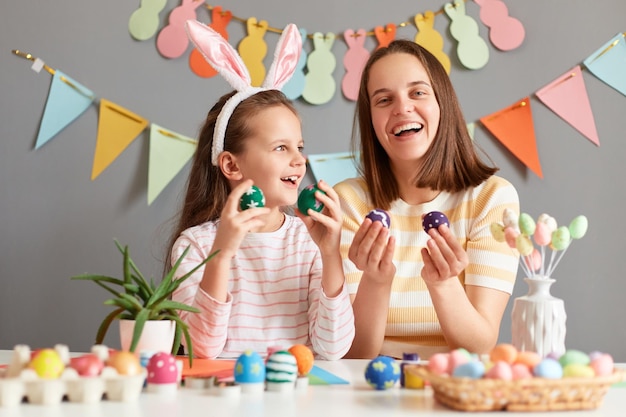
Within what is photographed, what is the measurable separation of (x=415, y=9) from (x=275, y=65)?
0.67 meters

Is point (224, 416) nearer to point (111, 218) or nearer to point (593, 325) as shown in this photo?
point (111, 218)

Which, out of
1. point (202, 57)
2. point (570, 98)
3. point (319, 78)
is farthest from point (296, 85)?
point (570, 98)

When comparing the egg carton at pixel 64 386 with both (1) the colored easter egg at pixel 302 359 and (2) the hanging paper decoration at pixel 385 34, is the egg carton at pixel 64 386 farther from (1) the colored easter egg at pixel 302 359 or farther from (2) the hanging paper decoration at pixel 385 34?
(2) the hanging paper decoration at pixel 385 34

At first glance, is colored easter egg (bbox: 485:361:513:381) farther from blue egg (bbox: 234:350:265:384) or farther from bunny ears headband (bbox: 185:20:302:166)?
bunny ears headband (bbox: 185:20:302:166)

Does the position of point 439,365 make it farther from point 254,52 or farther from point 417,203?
point 254,52

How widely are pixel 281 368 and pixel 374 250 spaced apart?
38cm

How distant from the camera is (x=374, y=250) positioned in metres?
1.21

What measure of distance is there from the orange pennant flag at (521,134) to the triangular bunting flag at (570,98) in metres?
0.07

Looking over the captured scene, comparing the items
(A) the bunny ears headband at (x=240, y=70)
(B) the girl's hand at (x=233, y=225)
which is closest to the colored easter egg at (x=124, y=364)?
(B) the girl's hand at (x=233, y=225)

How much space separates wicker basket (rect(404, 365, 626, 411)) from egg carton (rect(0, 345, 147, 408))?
0.34 metres

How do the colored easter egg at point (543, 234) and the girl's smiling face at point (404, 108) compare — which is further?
the girl's smiling face at point (404, 108)

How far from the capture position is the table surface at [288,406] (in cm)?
75

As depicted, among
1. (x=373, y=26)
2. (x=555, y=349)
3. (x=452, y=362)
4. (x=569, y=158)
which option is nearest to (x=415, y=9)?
(x=373, y=26)

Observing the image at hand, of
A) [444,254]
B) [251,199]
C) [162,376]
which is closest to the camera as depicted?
[162,376]
